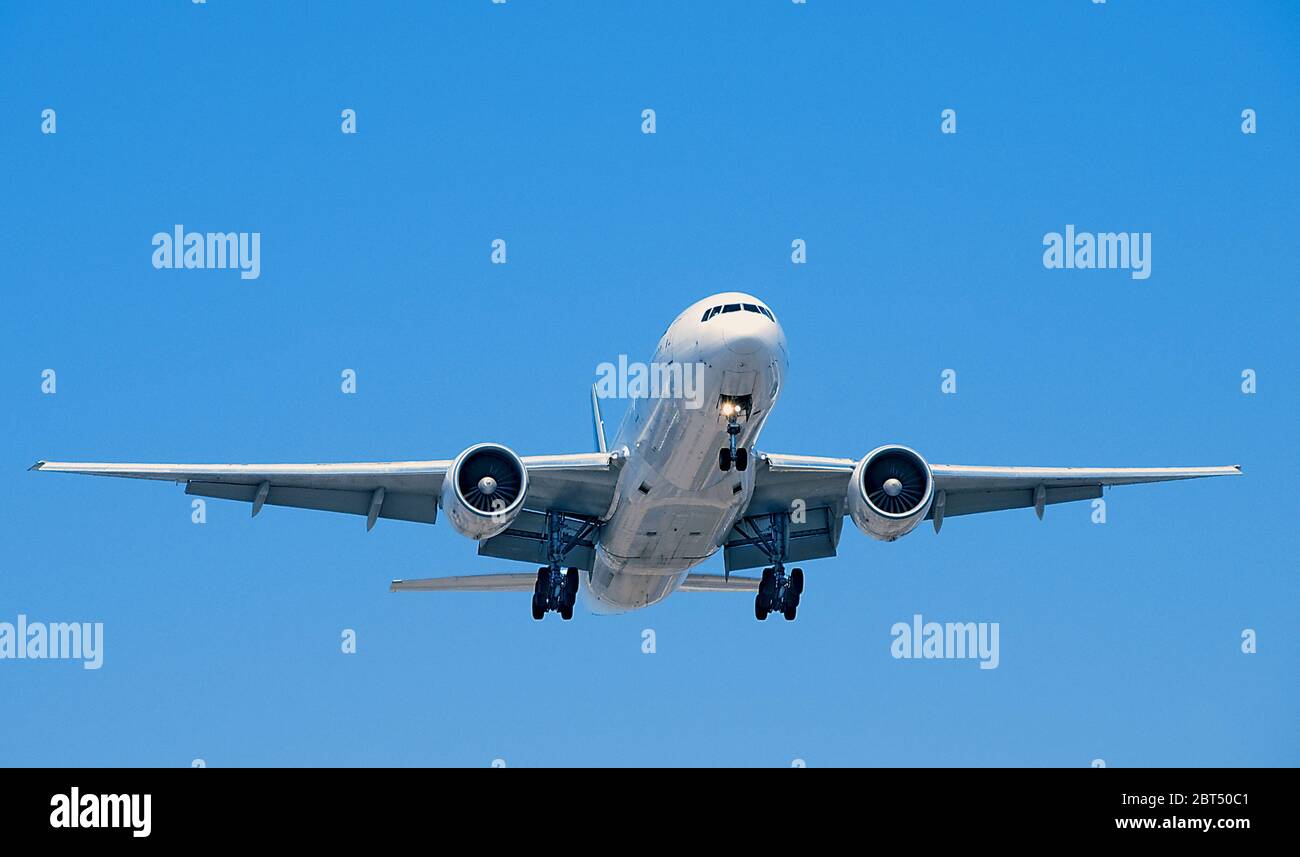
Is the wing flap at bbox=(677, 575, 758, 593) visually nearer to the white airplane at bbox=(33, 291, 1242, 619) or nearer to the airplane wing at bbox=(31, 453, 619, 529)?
the white airplane at bbox=(33, 291, 1242, 619)

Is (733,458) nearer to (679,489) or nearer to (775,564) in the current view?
(679,489)

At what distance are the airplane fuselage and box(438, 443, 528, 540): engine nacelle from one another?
2.46 meters

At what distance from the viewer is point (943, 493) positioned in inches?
1654

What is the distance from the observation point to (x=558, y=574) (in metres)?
41.3

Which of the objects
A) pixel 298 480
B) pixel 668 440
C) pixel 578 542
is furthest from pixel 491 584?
pixel 668 440

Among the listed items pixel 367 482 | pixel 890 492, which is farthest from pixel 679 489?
pixel 367 482

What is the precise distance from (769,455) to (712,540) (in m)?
2.35

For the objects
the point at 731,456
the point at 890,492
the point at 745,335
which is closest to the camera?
the point at 745,335

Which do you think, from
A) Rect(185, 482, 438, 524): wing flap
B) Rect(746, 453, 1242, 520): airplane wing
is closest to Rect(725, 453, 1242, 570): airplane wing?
Rect(746, 453, 1242, 520): airplane wing

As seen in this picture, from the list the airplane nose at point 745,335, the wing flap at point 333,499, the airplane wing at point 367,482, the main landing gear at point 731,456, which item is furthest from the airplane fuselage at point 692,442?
the wing flap at point 333,499

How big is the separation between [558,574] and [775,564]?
5.28m

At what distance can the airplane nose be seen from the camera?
33.2m

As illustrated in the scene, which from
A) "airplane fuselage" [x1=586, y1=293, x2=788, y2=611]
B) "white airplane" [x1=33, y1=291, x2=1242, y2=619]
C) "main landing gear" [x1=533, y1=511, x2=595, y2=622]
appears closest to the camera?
"airplane fuselage" [x1=586, y1=293, x2=788, y2=611]
